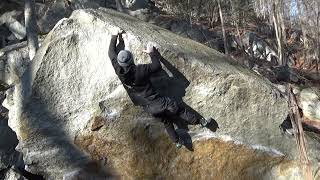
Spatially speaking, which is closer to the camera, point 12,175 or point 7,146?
point 12,175

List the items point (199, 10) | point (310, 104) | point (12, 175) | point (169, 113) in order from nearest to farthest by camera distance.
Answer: point (169, 113) → point (12, 175) → point (310, 104) → point (199, 10)

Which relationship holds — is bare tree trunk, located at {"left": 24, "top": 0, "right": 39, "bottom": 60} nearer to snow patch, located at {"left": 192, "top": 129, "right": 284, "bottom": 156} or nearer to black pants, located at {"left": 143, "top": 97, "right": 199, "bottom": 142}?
black pants, located at {"left": 143, "top": 97, "right": 199, "bottom": 142}

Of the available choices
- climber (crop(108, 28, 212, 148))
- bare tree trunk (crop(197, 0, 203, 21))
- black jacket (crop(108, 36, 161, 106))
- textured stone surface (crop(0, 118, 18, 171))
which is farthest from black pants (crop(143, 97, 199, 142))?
bare tree trunk (crop(197, 0, 203, 21))

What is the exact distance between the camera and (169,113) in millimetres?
6652

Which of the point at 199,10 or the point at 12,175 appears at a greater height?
the point at 12,175

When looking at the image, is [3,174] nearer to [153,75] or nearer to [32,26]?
[153,75]

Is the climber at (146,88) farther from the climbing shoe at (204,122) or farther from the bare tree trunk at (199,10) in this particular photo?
the bare tree trunk at (199,10)

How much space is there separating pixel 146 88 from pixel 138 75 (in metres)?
0.25

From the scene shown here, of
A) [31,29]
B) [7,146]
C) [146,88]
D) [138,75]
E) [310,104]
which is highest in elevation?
[138,75]

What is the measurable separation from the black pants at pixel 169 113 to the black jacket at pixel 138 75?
0.34ft

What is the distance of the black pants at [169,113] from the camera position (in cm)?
656

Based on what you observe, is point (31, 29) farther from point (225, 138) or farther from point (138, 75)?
point (225, 138)

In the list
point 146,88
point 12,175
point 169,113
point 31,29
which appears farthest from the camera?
point 31,29

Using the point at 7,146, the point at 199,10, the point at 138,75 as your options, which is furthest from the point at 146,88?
the point at 199,10
